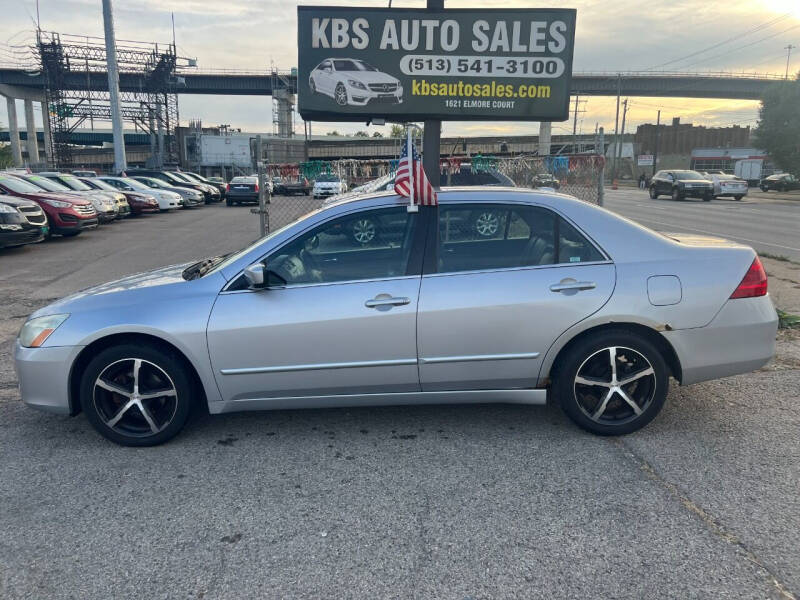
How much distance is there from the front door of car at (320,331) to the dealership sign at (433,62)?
382cm

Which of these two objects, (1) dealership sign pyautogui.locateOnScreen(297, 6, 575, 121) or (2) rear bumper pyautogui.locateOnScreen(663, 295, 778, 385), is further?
(1) dealership sign pyautogui.locateOnScreen(297, 6, 575, 121)

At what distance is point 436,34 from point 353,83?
109 centimetres

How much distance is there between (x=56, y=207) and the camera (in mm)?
14414

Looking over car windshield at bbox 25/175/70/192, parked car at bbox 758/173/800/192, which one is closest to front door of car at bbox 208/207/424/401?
car windshield at bbox 25/175/70/192

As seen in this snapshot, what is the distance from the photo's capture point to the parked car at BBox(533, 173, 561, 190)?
9.25 metres

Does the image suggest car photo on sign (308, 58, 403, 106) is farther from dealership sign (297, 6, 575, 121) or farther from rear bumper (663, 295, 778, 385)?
rear bumper (663, 295, 778, 385)

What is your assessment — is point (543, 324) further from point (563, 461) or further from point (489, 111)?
point (489, 111)

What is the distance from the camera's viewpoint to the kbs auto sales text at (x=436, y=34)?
22.1 feet

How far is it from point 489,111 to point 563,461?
191 inches

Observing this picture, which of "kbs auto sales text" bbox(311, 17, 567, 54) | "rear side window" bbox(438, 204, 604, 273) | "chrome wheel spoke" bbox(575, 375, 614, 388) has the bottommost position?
"chrome wheel spoke" bbox(575, 375, 614, 388)

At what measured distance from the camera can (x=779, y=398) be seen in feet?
14.7

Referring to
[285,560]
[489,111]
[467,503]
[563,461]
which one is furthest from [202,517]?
[489,111]

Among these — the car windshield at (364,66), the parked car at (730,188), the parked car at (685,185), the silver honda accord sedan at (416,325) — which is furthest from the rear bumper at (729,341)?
the parked car at (730,188)

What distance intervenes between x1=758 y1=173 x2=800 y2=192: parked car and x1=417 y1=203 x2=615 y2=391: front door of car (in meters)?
48.9
